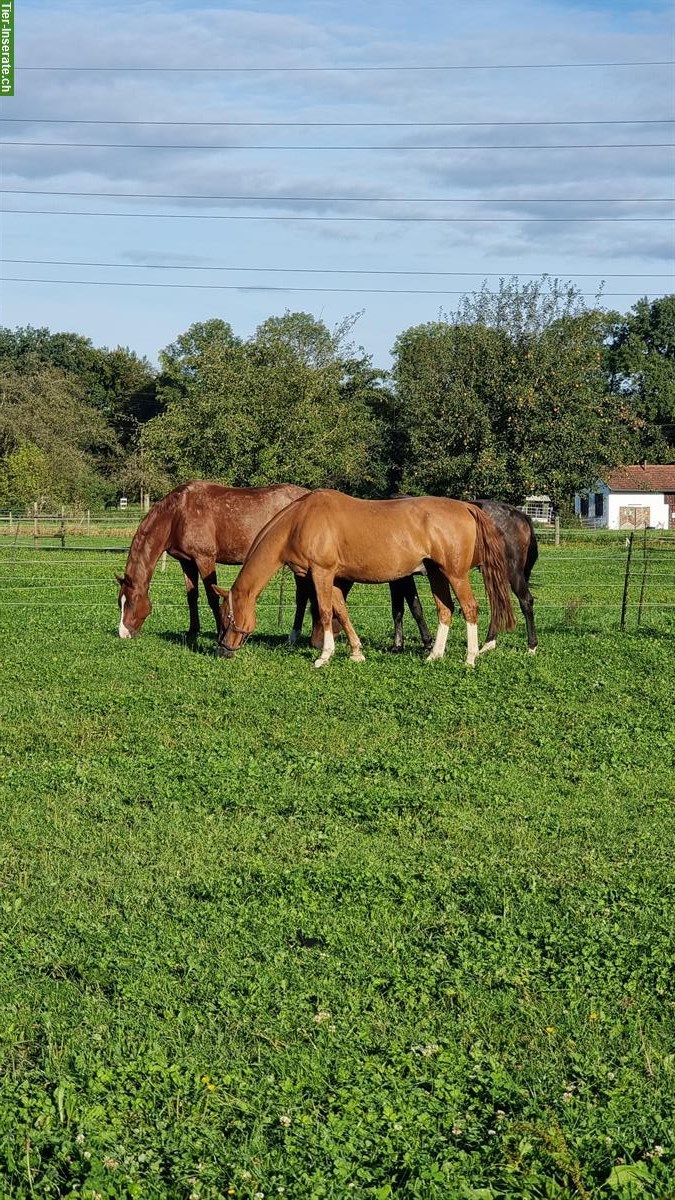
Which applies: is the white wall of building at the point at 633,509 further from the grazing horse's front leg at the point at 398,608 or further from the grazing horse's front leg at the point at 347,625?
the grazing horse's front leg at the point at 347,625

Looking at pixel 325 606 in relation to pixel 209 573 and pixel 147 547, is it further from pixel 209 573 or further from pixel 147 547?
pixel 147 547

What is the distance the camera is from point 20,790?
8.73m

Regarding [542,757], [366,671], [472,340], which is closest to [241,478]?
[472,340]

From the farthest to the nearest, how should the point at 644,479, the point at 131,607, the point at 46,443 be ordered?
the point at 644,479 → the point at 46,443 → the point at 131,607

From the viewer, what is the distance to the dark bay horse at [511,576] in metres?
15.4

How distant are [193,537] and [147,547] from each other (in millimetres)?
612

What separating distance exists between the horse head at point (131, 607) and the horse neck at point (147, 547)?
0.09 metres

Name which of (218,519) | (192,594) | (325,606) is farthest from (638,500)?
(325,606)

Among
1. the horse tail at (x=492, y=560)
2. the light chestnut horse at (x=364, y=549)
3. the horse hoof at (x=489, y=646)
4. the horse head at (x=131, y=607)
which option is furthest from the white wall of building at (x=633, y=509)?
the light chestnut horse at (x=364, y=549)

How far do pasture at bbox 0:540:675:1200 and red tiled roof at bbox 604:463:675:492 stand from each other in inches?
2235

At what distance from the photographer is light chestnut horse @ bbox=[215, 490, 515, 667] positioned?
14062mm

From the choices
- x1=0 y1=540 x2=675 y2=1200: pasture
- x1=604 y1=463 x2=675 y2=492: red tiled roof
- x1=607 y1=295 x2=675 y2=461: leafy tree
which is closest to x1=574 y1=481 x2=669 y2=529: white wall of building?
x1=604 y1=463 x2=675 y2=492: red tiled roof

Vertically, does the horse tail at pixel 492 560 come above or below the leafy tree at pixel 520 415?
below

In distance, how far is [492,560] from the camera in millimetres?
14281
